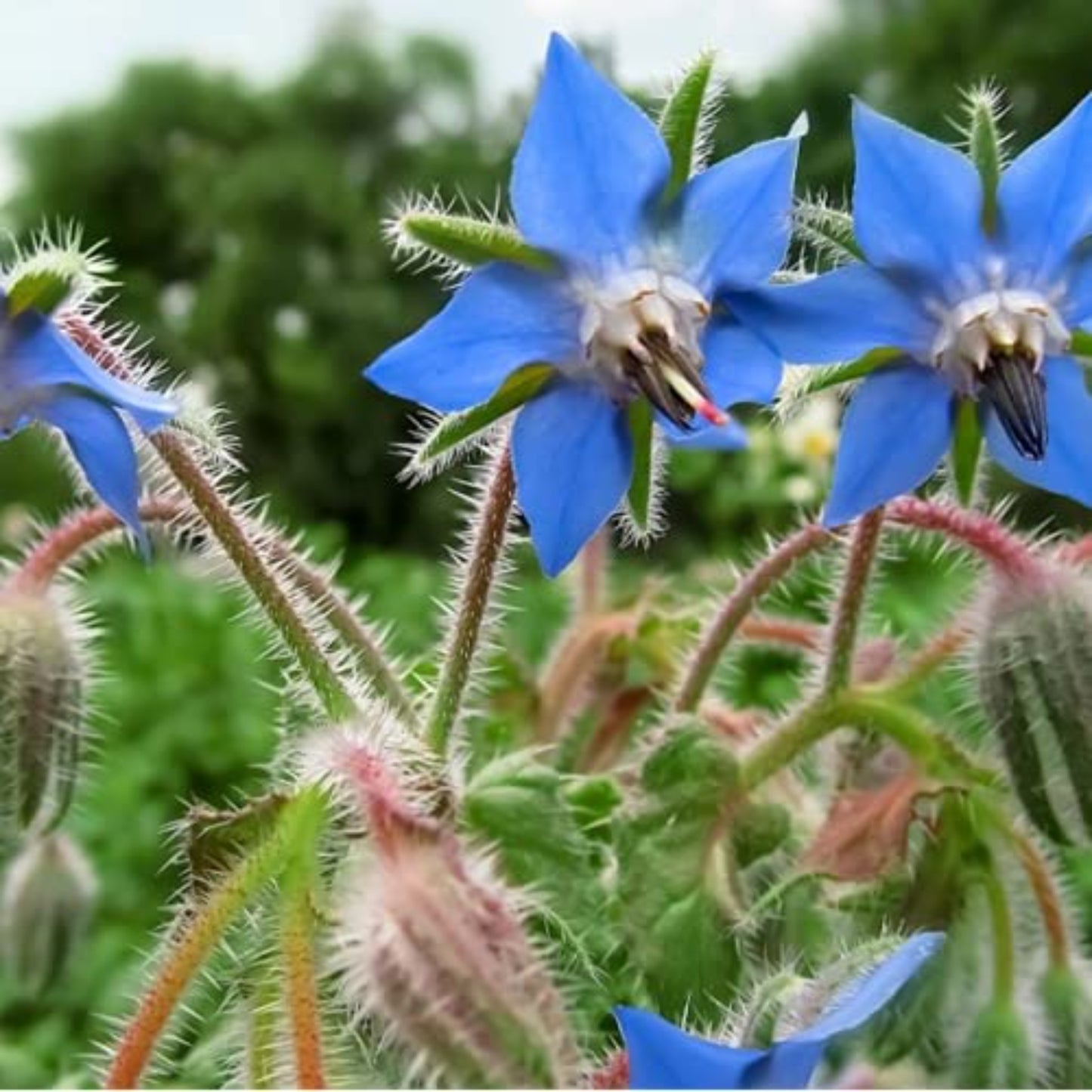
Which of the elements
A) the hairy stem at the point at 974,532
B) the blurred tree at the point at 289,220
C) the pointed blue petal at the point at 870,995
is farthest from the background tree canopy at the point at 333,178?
the pointed blue petal at the point at 870,995

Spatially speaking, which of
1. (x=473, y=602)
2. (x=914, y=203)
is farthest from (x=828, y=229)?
(x=473, y=602)

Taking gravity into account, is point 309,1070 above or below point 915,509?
below

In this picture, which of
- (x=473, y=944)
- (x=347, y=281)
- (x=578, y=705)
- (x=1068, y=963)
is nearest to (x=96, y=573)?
(x=578, y=705)

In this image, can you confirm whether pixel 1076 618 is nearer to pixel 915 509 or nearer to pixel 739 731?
pixel 915 509

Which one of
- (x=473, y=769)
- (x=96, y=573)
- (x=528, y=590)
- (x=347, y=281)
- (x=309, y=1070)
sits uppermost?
(x=347, y=281)

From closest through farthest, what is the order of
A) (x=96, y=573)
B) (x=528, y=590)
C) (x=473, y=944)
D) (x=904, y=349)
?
(x=473, y=944), (x=904, y=349), (x=528, y=590), (x=96, y=573)

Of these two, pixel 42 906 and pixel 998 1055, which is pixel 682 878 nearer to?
Answer: pixel 998 1055
